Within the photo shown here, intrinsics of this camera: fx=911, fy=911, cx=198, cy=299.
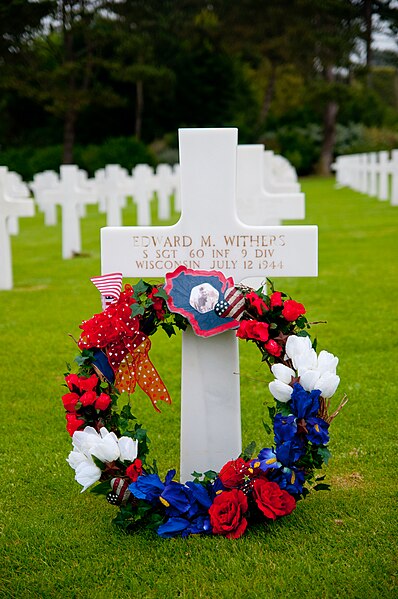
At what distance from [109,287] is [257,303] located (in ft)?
2.02

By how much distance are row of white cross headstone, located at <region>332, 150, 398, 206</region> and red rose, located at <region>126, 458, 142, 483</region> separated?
16.2m

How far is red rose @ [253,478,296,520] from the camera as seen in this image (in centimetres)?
344

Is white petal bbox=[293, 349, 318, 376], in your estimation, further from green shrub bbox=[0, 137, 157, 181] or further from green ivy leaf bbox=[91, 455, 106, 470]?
green shrub bbox=[0, 137, 157, 181]

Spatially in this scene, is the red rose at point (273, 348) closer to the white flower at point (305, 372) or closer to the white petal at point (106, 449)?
the white flower at point (305, 372)

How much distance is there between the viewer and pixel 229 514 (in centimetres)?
345

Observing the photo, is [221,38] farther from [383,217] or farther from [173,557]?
[173,557]

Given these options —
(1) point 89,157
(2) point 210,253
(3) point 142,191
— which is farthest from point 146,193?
(1) point 89,157

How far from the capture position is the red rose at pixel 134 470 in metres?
3.51

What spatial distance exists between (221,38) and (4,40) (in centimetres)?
1117

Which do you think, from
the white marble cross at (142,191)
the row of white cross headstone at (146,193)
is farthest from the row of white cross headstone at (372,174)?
the white marble cross at (142,191)

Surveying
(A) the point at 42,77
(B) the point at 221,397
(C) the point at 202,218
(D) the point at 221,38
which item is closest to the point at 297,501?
(B) the point at 221,397

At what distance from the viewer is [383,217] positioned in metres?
16.5

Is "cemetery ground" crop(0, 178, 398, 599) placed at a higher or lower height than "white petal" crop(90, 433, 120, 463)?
lower

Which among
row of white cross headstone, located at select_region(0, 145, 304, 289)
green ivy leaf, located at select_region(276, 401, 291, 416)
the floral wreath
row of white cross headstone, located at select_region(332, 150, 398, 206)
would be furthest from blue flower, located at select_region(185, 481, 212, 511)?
row of white cross headstone, located at select_region(332, 150, 398, 206)
